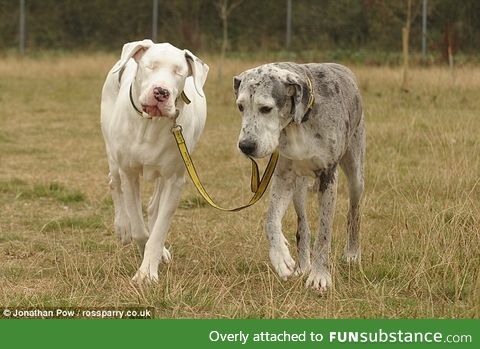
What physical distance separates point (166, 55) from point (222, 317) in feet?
5.34

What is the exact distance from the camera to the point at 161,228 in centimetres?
612

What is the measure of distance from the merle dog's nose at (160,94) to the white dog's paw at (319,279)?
1.29 m

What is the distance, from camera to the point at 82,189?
378 inches

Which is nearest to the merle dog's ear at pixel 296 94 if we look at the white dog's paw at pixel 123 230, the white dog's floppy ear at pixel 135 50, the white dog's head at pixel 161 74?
the white dog's head at pixel 161 74

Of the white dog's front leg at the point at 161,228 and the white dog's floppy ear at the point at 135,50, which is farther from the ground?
the white dog's floppy ear at the point at 135,50

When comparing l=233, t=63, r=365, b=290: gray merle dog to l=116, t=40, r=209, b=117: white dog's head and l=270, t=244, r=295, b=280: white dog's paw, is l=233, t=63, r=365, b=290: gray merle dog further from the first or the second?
l=116, t=40, r=209, b=117: white dog's head

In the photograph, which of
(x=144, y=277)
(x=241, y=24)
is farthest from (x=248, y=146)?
(x=241, y=24)

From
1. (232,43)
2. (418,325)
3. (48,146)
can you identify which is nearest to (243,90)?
(418,325)

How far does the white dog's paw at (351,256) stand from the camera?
6391 millimetres

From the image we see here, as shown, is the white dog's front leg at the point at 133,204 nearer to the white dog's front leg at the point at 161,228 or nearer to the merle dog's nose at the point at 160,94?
the white dog's front leg at the point at 161,228

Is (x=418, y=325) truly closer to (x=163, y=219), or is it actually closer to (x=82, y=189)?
(x=163, y=219)

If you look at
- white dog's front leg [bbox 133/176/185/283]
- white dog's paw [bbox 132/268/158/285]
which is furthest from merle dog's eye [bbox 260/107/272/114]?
white dog's paw [bbox 132/268/158/285]

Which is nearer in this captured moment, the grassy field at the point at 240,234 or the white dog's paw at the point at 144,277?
the grassy field at the point at 240,234

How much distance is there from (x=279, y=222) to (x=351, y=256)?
88cm
